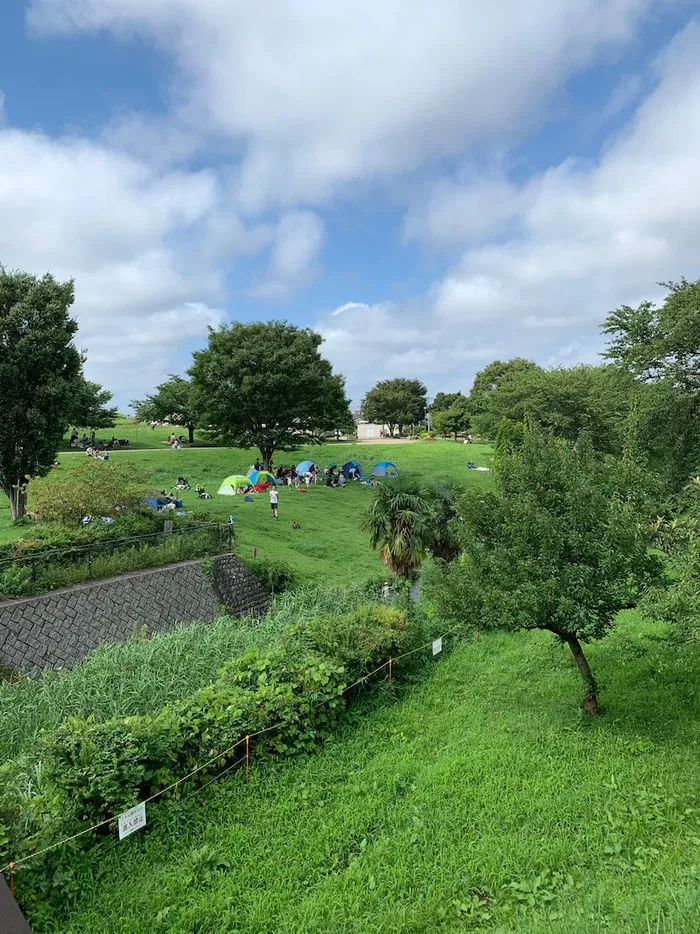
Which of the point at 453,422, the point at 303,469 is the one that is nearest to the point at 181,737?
the point at 303,469

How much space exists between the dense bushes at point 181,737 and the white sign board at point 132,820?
11.5 inches

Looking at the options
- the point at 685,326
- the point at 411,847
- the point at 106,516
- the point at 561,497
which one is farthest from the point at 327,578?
the point at 685,326

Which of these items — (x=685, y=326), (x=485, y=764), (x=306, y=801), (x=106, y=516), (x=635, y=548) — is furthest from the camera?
(x=685, y=326)

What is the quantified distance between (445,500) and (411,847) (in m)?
14.2

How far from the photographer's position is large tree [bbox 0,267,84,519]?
16.7 m

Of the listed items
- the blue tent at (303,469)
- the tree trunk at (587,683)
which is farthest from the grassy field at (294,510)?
the tree trunk at (587,683)

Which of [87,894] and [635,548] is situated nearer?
[87,894]

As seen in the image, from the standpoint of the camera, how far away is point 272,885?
577cm

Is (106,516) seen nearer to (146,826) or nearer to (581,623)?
(146,826)

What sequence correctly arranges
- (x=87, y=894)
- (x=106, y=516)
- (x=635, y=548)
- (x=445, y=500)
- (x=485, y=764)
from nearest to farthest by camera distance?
(x=87, y=894), (x=485, y=764), (x=635, y=548), (x=106, y=516), (x=445, y=500)

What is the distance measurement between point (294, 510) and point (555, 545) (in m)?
20.0

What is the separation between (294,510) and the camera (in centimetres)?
2766

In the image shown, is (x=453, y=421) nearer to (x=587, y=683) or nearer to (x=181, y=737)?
(x=587, y=683)

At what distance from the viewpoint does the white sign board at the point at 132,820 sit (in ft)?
20.1
